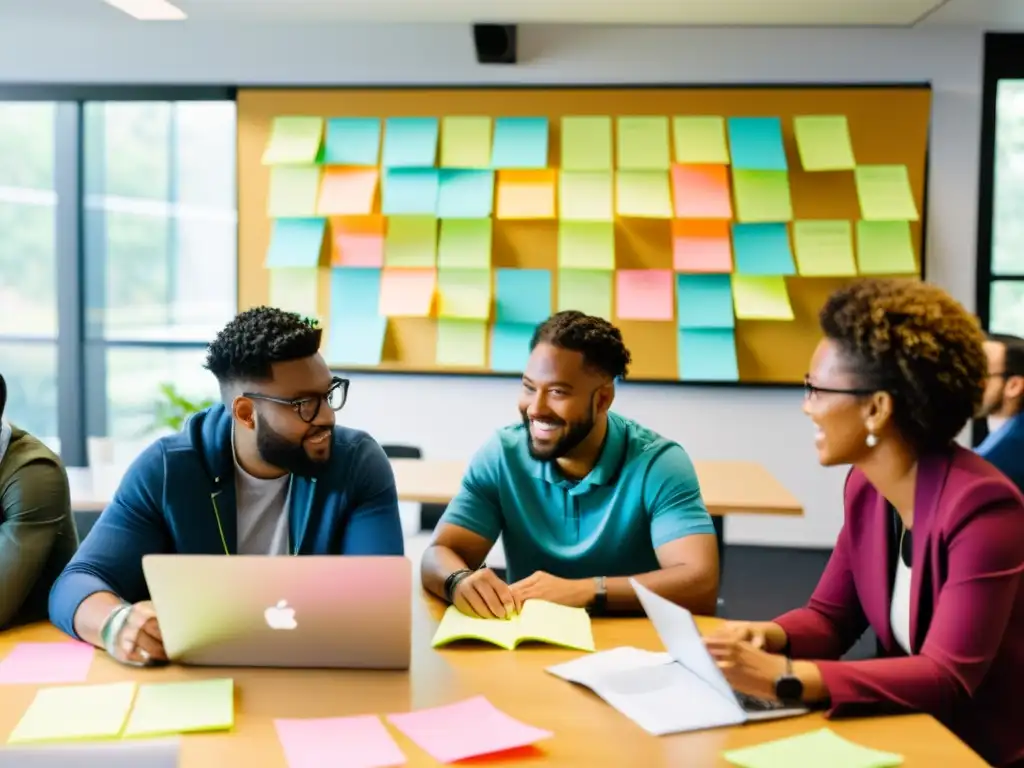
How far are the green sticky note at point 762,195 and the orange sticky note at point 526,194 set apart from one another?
752mm

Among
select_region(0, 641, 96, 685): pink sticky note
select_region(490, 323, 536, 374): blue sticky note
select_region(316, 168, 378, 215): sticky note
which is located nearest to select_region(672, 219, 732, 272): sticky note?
select_region(490, 323, 536, 374): blue sticky note

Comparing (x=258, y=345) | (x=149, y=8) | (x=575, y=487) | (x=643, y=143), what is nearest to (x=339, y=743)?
(x=258, y=345)

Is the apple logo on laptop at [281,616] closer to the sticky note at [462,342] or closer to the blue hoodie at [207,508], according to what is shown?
the blue hoodie at [207,508]

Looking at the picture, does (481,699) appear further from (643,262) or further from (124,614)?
(643,262)

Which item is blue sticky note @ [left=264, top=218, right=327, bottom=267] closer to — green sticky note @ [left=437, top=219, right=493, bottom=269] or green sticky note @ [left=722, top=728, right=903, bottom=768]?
green sticky note @ [left=437, top=219, right=493, bottom=269]

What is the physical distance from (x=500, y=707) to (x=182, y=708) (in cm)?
44

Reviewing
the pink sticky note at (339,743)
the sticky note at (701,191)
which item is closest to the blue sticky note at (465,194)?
the sticky note at (701,191)

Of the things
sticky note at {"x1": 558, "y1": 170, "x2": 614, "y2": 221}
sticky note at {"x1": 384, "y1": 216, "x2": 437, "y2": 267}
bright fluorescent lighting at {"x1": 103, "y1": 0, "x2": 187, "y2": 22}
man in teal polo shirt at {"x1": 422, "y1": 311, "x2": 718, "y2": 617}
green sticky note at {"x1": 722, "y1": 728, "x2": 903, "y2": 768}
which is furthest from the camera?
sticky note at {"x1": 384, "y1": 216, "x2": 437, "y2": 267}

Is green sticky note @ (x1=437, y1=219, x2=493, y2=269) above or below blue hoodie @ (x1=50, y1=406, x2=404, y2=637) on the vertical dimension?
above

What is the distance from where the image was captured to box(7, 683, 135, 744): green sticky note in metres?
1.41

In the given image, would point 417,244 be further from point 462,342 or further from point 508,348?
point 508,348

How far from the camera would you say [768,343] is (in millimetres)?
4473

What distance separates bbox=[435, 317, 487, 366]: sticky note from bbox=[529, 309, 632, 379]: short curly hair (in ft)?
7.32

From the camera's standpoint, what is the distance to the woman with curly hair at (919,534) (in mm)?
1513
